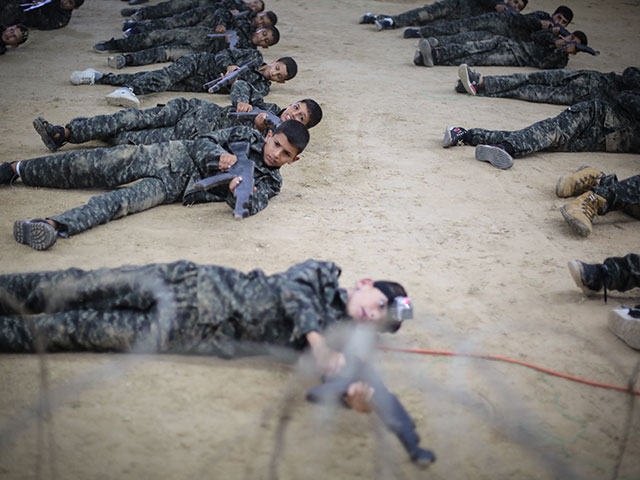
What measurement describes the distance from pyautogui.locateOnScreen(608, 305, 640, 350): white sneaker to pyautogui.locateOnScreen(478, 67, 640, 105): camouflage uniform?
4.12m

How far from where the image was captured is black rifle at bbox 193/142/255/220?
11.9 ft

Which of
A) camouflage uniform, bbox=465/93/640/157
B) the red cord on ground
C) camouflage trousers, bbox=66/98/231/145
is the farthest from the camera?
camouflage uniform, bbox=465/93/640/157

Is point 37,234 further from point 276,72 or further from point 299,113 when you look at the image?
point 276,72

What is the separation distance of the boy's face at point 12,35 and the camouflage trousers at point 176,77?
1803 millimetres

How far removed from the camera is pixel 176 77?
619 cm

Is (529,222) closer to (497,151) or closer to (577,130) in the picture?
(497,151)

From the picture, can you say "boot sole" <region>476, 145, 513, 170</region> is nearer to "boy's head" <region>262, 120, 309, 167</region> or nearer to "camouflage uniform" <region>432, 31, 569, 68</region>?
"boy's head" <region>262, 120, 309, 167</region>

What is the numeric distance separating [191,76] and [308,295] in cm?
464

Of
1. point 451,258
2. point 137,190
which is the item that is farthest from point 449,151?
point 137,190

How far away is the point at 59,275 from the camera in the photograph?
2.53 meters

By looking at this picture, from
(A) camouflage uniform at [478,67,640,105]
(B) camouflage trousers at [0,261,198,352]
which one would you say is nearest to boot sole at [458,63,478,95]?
(A) camouflage uniform at [478,67,640,105]

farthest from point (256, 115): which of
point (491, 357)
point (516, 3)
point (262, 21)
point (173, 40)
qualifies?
point (516, 3)

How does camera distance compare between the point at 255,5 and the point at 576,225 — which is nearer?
the point at 576,225

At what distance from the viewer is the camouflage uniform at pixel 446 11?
9234 mm
